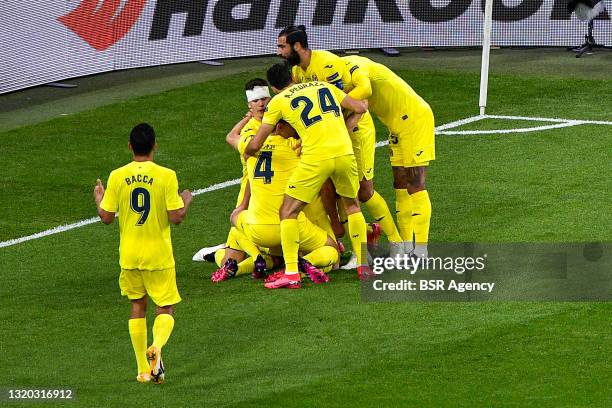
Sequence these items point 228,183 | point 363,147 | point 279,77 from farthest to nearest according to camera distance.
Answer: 1. point 228,183
2. point 363,147
3. point 279,77

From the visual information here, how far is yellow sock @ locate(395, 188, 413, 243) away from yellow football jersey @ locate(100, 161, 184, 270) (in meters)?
3.79

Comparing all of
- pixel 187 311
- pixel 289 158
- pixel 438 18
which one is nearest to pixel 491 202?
pixel 289 158

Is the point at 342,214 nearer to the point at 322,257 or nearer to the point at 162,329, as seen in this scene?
the point at 322,257

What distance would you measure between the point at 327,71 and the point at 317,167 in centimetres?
105

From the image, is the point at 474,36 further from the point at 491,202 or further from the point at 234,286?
the point at 234,286

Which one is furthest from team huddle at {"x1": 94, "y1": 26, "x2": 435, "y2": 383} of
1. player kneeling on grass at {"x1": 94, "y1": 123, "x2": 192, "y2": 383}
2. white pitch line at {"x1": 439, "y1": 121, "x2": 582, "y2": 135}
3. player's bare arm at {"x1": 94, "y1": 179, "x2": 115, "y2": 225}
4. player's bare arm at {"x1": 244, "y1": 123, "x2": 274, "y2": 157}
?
white pitch line at {"x1": 439, "y1": 121, "x2": 582, "y2": 135}

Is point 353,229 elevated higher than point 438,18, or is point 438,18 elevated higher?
point 438,18

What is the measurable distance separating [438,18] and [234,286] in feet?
40.6

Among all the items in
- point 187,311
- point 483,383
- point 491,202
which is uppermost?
point 491,202

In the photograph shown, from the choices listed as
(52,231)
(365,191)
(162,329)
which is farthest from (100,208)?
(52,231)

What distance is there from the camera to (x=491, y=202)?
1534 centimetres

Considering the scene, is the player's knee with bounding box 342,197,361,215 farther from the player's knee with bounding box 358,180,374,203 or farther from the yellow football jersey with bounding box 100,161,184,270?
the yellow football jersey with bounding box 100,161,184,270

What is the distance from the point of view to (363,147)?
13344 mm

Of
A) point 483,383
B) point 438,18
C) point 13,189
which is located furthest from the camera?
point 438,18
